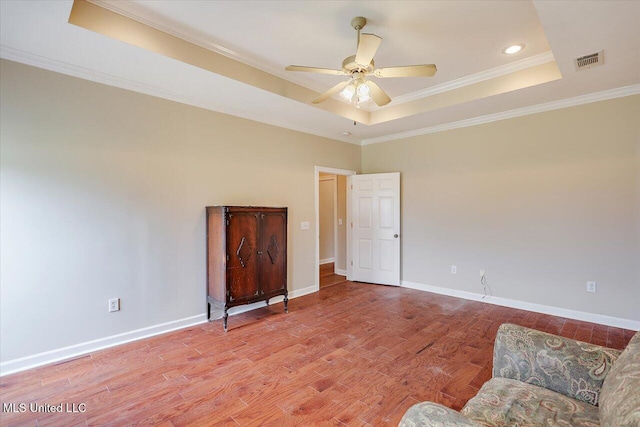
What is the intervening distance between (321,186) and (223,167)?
12.3 feet

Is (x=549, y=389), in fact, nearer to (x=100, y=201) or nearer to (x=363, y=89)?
(x=363, y=89)

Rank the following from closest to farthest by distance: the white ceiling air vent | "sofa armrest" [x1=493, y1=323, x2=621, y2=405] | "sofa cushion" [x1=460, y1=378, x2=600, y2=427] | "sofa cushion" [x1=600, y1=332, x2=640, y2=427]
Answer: "sofa cushion" [x1=600, y1=332, x2=640, y2=427]
"sofa cushion" [x1=460, y1=378, x2=600, y2=427]
"sofa armrest" [x1=493, y1=323, x2=621, y2=405]
the white ceiling air vent

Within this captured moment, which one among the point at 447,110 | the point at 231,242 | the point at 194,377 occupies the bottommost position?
the point at 194,377

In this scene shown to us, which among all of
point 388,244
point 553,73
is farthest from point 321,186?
point 553,73

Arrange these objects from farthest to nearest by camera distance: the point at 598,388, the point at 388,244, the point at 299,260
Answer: the point at 388,244 < the point at 299,260 < the point at 598,388

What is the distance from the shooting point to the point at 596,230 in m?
3.57

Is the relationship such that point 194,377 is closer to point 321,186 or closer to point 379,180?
point 379,180

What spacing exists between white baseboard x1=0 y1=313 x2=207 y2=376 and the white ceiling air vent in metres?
4.75

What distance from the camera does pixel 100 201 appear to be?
2.94m

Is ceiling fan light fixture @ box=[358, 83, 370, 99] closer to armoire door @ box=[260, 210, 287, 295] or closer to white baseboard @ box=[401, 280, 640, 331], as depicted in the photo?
armoire door @ box=[260, 210, 287, 295]

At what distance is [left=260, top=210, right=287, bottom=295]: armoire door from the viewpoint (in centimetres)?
377

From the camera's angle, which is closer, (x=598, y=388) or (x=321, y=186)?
(x=598, y=388)

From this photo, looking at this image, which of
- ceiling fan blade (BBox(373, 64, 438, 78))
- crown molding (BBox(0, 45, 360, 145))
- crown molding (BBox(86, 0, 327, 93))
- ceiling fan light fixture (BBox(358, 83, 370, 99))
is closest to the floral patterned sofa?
ceiling fan blade (BBox(373, 64, 438, 78))

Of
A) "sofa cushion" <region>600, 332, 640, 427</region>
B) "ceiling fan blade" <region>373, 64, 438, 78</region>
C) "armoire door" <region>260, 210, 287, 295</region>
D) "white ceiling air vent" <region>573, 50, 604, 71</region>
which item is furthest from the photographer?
"armoire door" <region>260, 210, 287, 295</region>
